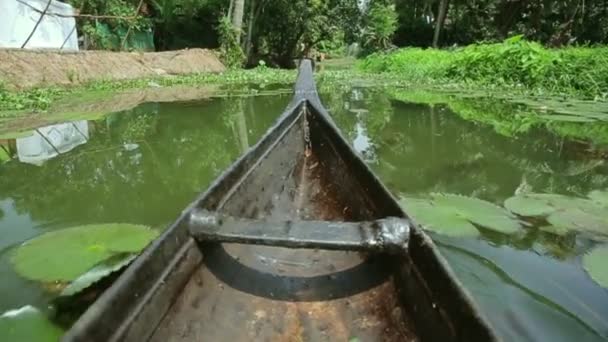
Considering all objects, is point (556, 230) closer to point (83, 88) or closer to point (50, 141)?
point (50, 141)

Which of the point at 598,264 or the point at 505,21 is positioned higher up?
the point at 505,21

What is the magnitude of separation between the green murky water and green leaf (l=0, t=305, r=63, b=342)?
0.06 meters

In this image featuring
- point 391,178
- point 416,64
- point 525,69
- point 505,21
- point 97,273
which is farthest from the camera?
point 505,21

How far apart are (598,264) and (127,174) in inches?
101

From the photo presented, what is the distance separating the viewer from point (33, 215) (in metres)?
2.13

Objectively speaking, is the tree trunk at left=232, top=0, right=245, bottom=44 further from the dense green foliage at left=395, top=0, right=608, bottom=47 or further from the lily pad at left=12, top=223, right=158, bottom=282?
the lily pad at left=12, top=223, right=158, bottom=282

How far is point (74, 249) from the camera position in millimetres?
1688

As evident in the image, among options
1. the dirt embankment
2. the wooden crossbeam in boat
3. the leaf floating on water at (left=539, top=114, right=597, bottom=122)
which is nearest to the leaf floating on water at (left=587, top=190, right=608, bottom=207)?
the wooden crossbeam in boat

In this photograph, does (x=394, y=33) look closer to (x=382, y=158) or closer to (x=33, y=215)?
(x=382, y=158)

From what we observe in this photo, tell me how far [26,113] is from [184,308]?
189 inches

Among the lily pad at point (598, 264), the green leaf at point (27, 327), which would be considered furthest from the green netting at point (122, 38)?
the lily pad at point (598, 264)

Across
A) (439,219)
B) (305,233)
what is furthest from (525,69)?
(305,233)

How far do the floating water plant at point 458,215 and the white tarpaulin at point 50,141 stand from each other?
2560 millimetres

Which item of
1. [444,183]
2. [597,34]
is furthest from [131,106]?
[597,34]
